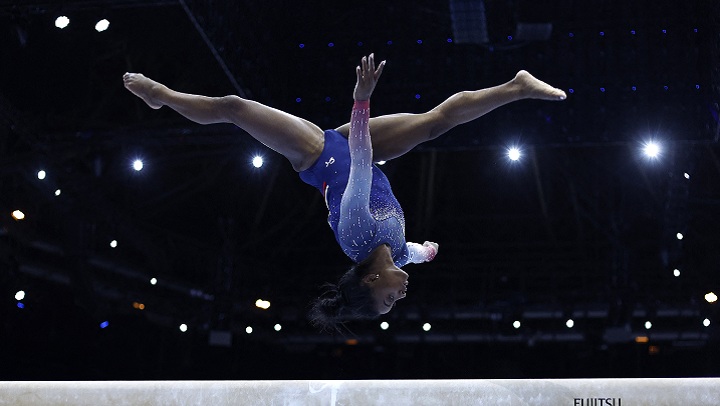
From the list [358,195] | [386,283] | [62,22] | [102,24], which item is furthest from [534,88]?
[62,22]

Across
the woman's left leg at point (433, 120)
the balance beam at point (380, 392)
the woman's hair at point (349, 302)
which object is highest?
the woman's left leg at point (433, 120)

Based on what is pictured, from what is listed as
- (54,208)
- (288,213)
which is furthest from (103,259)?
(288,213)

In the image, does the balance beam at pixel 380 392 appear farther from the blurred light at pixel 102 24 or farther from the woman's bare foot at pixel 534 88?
the blurred light at pixel 102 24

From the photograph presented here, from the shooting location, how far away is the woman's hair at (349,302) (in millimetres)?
3490

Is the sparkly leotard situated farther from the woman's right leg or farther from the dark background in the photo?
the dark background

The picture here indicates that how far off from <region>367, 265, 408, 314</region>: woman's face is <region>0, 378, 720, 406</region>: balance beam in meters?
0.36

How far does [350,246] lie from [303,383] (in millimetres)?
625

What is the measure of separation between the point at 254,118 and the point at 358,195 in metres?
0.65

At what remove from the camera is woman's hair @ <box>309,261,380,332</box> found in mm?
3490

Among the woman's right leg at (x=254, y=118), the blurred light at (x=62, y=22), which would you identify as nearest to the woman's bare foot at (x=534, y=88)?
the woman's right leg at (x=254, y=118)

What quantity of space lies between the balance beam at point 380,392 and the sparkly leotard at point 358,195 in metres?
0.60

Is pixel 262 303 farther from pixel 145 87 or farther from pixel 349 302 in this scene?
pixel 349 302

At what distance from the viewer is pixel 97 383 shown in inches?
141

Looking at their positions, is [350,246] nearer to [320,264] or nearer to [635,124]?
[635,124]
